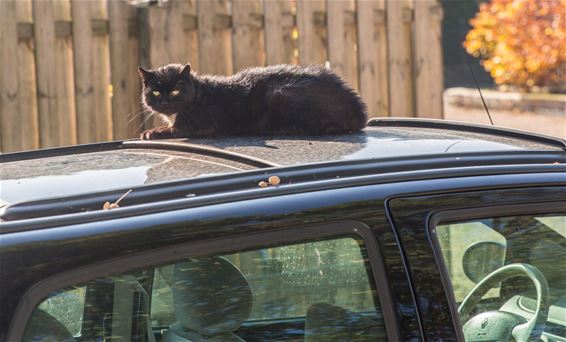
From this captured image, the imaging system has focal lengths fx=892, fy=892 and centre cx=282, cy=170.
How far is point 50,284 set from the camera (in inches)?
69.6

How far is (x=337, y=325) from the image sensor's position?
2.07m

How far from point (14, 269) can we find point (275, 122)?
89.4 inches

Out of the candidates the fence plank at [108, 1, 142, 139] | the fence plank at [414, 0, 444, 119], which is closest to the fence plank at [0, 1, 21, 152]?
the fence plank at [108, 1, 142, 139]

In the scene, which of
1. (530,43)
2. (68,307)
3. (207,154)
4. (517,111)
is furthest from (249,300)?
(530,43)

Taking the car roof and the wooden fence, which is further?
the wooden fence

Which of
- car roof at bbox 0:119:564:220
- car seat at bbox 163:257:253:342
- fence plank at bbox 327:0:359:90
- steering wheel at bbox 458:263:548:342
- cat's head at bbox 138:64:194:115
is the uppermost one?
fence plank at bbox 327:0:359:90

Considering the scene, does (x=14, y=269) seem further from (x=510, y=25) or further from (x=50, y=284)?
(x=510, y=25)

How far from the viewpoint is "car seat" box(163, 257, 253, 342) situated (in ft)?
6.47

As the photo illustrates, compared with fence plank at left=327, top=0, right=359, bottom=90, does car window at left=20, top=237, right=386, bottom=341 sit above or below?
below

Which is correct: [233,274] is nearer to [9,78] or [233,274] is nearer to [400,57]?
[9,78]

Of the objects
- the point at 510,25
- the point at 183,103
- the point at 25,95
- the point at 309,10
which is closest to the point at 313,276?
the point at 183,103

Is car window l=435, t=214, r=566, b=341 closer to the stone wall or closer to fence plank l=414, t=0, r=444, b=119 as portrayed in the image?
fence plank l=414, t=0, r=444, b=119

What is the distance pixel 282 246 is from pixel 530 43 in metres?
14.0

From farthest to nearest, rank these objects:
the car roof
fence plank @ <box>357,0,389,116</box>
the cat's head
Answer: fence plank @ <box>357,0,389,116</box>
the cat's head
the car roof
